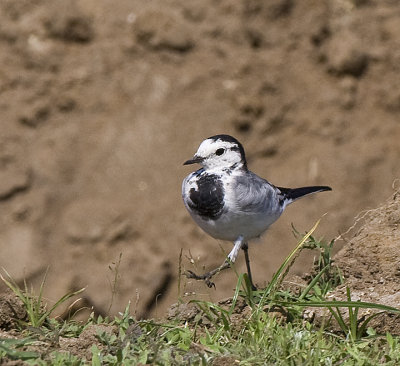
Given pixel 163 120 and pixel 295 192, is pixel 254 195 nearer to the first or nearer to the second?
pixel 295 192

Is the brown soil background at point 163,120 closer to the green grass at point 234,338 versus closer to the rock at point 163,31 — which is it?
the rock at point 163,31

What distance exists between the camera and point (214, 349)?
12.6 ft

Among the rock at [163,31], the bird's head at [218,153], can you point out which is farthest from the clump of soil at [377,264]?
the rock at [163,31]

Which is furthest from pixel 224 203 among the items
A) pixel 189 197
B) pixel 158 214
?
pixel 158 214

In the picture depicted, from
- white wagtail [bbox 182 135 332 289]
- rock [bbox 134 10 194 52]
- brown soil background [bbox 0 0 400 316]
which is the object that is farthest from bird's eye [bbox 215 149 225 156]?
rock [bbox 134 10 194 52]

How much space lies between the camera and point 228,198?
5.03 meters

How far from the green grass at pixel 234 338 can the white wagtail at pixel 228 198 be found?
524 millimetres

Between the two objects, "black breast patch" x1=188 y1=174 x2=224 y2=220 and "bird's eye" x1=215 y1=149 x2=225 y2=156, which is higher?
"bird's eye" x1=215 y1=149 x2=225 y2=156

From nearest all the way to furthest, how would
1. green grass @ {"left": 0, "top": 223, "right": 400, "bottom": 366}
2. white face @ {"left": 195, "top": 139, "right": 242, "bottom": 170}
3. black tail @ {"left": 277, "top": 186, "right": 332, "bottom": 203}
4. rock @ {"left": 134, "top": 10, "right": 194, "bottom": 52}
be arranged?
green grass @ {"left": 0, "top": 223, "right": 400, "bottom": 366} → white face @ {"left": 195, "top": 139, "right": 242, "bottom": 170} → black tail @ {"left": 277, "top": 186, "right": 332, "bottom": 203} → rock @ {"left": 134, "top": 10, "right": 194, "bottom": 52}

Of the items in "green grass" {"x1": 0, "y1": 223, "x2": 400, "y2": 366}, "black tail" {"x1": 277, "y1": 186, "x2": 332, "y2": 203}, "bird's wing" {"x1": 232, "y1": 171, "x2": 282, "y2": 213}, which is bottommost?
"green grass" {"x1": 0, "y1": 223, "x2": 400, "y2": 366}

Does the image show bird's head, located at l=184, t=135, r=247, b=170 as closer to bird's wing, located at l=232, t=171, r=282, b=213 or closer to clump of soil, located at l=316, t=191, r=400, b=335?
bird's wing, located at l=232, t=171, r=282, b=213

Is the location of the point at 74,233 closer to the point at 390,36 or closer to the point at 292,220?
the point at 292,220

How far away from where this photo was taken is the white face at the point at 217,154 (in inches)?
210

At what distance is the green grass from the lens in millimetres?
3607
